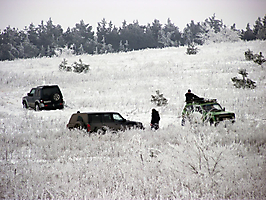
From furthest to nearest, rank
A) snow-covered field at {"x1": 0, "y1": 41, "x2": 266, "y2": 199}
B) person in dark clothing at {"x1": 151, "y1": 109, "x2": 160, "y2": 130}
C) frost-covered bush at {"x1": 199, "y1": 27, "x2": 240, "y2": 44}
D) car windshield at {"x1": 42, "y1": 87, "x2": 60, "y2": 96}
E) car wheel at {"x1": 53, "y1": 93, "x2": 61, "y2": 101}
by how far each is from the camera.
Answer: frost-covered bush at {"x1": 199, "y1": 27, "x2": 240, "y2": 44} → car wheel at {"x1": 53, "y1": 93, "x2": 61, "y2": 101} → car windshield at {"x1": 42, "y1": 87, "x2": 60, "y2": 96} → person in dark clothing at {"x1": 151, "y1": 109, "x2": 160, "y2": 130} → snow-covered field at {"x1": 0, "y1": 41, "x2": 266, "y2": 199}

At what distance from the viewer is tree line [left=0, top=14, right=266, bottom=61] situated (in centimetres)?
6938

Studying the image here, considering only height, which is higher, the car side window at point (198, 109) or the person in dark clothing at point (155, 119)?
the car side window at point (198, 109)

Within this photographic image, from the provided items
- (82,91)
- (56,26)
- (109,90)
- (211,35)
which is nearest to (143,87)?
(109,90)

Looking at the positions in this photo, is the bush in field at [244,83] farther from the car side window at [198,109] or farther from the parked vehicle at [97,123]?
the parked vehicle at [97,123]

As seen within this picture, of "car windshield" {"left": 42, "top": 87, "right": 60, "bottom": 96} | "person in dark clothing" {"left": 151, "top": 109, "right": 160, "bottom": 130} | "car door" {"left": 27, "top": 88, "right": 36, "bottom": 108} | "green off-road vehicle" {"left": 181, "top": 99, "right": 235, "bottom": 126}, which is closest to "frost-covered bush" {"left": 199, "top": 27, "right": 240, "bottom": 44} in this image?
"car windshield" {"left": 42, "top": 87, "right": 60, "bottom": 96}

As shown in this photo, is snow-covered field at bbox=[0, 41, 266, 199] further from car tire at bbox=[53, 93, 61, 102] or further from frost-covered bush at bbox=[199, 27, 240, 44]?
Answer: frost-covered bush at bbox=[199, 27, 240, 44]

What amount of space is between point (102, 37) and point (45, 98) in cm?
6724

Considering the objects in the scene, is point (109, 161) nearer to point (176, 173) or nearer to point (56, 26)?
point (176, 173)

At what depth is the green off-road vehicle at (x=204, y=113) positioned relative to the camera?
10986mm

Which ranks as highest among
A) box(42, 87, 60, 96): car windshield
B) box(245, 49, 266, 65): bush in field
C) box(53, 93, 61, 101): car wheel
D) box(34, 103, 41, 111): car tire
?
box(245, 49, 266, 65): bush in field

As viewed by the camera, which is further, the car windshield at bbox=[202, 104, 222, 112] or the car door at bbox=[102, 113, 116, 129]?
the car windshield at bbox=[202, 104, 222, 112]

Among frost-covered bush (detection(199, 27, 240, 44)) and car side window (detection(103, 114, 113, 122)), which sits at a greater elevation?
frost-covered bush (detection(199, 27, 240, 44))

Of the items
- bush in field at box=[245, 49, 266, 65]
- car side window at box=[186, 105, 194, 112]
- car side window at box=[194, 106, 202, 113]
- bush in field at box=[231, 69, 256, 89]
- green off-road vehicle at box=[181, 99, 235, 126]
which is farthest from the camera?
bush in field at box=[245, 49, 266, 65]

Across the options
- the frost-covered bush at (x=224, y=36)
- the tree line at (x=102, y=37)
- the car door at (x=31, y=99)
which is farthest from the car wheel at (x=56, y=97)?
the frost-covered bush at (x=224, y=36)
